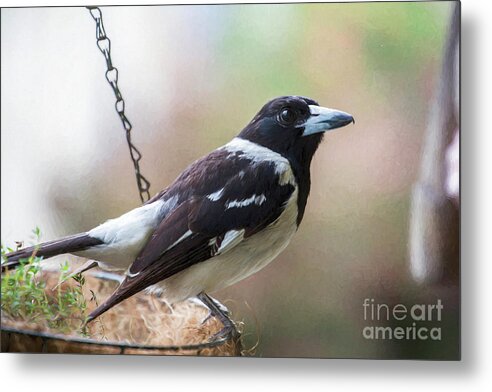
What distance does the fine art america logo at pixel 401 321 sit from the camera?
1.57 metres

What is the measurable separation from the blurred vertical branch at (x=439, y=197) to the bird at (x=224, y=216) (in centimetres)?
20

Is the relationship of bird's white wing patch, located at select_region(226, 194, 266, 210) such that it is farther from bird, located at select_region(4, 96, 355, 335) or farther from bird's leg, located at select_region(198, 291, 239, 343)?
bird's leg, located at select_region(198, 291, 239, 343)

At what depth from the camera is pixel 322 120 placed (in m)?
1.58

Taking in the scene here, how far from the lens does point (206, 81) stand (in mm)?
1638

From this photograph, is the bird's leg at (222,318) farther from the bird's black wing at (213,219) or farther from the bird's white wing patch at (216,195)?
the bird's white wing patch at (216,195)

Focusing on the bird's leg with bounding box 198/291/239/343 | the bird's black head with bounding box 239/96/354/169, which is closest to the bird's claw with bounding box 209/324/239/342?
the bird's leg with bounding box 198/291/239/343

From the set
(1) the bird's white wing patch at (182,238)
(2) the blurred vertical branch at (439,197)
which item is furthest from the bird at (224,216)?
(2) the blurred vertical branch at (439,197)

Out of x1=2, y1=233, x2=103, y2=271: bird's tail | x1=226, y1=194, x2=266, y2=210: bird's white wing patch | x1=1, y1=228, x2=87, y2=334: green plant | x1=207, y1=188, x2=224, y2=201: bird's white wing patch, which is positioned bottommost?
x1=1, y1=228, x2=87, y2=334: green plant

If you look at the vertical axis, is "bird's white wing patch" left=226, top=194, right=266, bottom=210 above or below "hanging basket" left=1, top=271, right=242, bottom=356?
above

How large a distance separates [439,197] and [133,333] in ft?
2.55

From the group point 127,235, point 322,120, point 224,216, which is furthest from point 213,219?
point 322,120

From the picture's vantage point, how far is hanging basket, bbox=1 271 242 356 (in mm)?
1611

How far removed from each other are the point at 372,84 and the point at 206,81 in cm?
39

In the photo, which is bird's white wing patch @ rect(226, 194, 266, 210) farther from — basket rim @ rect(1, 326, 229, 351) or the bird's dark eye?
basket rim @ rect(1, 326, 229, 351)
